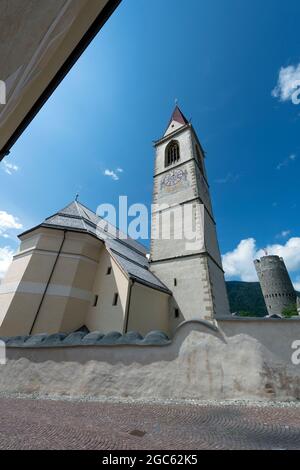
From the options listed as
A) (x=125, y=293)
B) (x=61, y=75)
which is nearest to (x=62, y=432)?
(x=61, y=75)

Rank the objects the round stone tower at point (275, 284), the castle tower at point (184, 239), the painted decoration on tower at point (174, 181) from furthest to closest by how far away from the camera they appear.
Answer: the round stone tower at point (275, 284)
the painted decoration on tower at point (174, 181)
the castle tower at point (184, 239)

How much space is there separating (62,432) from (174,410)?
2.03 meters

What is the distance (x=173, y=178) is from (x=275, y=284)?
3871cm

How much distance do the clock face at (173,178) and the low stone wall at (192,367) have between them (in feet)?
45.7

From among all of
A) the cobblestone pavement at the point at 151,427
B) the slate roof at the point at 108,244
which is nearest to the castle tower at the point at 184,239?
the slate roof at the point at 108,244

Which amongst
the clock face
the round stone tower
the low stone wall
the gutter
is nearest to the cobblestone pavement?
the low stone wall

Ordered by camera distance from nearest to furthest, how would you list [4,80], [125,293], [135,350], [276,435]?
1. [4,80]
2. [276,435]
3. [135,350]
4. [125,293]

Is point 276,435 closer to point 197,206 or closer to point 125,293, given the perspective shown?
point 125,293

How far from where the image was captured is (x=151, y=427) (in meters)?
3.29

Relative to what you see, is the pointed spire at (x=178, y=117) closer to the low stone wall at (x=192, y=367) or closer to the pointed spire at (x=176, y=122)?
the pointed spire at (x=176, y=122)

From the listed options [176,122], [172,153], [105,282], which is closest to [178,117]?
[176,122]

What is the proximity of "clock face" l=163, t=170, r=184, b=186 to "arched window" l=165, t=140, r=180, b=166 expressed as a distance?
1.67 m

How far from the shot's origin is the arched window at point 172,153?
19455 millimetres

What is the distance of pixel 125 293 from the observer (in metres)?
10.5
